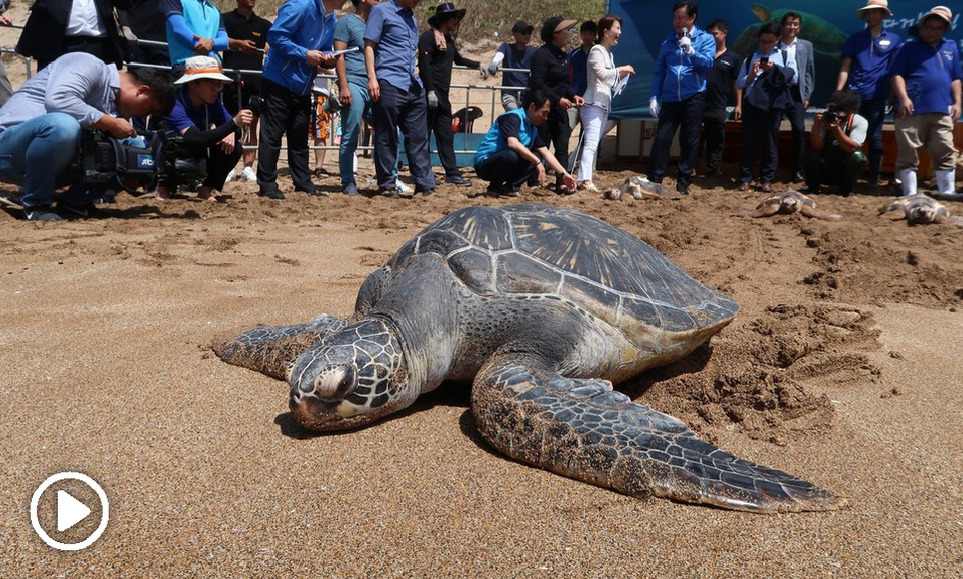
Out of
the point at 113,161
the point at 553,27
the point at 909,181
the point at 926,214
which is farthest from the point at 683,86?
the point at 113,161

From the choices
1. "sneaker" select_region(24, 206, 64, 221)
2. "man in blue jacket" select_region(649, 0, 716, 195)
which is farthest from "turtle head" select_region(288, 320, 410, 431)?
"man in blue jacket" select_region(649, 0, 716, 195)

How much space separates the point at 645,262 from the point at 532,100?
4240mm

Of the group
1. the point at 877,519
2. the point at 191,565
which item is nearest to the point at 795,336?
the point at 877,519

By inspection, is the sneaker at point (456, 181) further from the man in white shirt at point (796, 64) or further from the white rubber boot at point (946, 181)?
the white rubber boot at point (946, 181)

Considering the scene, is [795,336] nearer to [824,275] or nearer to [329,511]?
Result: [824,275]

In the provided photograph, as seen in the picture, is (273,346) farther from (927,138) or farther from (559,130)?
(927,138)

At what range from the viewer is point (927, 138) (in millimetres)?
6695

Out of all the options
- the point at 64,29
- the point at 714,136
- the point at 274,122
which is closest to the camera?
the point at 64,29

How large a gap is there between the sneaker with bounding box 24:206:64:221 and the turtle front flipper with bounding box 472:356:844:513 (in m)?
3.82

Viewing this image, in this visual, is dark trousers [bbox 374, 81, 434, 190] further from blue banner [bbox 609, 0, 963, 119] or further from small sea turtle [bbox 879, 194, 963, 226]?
small sea turtle [bbox 879, 194, 963, 226]

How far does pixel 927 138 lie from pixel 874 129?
62 centimetres

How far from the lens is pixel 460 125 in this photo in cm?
1035

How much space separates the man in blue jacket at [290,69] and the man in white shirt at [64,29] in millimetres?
1235

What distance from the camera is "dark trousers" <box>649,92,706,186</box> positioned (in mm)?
6982
